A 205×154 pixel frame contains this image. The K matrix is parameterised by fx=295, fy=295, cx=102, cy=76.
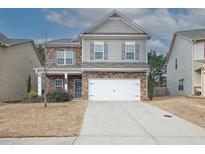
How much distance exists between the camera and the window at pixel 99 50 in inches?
953

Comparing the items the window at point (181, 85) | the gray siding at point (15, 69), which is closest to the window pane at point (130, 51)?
the window at point (181, 85)

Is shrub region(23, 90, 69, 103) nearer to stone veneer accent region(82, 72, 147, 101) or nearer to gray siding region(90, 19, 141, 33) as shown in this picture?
stone veneer accent region(82, 72, 147, 101)

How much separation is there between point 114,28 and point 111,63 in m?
2.99

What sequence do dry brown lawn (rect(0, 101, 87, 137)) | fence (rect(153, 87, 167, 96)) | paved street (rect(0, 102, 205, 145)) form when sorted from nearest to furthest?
paved street (rect(0, 102, 205, 145)) → dry brown lawn (rect(0, 101, 87, 137)) → fence (rect(153, 87, 167, 96))

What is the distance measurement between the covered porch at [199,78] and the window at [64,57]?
1116 centimetres

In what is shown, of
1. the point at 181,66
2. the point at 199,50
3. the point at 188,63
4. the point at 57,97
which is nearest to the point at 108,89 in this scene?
the point at 57,97

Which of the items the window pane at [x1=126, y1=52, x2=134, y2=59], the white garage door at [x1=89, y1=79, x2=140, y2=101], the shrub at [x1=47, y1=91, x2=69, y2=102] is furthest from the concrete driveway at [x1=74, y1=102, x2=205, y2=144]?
the window pane at [x1=126, y1=52, x2=134, y2=59]

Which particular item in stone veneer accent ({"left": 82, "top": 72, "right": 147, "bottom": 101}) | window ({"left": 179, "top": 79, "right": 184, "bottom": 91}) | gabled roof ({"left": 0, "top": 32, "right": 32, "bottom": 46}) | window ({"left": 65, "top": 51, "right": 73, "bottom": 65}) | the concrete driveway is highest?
gabled roof ({"left": 0, "top": 32, "right": 32, "bottom": 46})

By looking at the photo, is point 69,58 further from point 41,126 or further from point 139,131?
point 139,131

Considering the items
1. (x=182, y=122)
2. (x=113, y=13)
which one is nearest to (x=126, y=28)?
(x=113, y=13)

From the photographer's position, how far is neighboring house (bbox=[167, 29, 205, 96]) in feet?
86.2

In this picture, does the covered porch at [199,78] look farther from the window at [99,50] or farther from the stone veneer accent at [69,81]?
the stone veneer accent at [69,81]

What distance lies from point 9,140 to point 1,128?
2178 mm

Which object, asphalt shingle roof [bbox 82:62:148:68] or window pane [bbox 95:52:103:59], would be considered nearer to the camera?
asphalt shingle roof [bbox 82:62:148:68]
